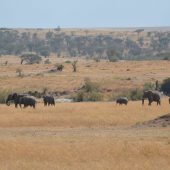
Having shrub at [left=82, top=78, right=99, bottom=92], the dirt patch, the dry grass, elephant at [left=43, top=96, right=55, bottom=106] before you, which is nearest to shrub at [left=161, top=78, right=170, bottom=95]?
shrub at [left=82, top=78, right=99, bottom=92]

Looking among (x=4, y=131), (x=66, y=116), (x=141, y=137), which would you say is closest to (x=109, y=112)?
(x=66, y=116)

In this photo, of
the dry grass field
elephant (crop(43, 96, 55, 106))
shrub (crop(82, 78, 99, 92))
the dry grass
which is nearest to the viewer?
the dry grass field

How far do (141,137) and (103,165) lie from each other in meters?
6.75

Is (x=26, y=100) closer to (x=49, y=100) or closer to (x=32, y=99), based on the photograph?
(x=32, y=99)

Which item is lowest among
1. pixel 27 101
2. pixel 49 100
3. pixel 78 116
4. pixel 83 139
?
pixel 49 100

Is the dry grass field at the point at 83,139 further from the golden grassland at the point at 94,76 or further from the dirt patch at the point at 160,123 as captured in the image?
the golden grassland at the point at 94,76

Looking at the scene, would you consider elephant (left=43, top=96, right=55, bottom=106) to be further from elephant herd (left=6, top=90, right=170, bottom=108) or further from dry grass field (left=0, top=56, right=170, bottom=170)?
dry grass field (left=0, top=56, right=170, bottom=170)

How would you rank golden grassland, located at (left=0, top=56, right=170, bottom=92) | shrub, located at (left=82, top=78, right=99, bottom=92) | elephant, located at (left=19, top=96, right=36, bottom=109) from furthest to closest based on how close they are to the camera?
golden grassland, located at (left=0, top=56, right=170, bottom=92)
shrub, located at (left=82, top=78, right=99, bottom=92)
elephant, located at (left=19, top=96, right=36, bottom=109)

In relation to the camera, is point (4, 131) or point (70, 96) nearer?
point (4, 131)

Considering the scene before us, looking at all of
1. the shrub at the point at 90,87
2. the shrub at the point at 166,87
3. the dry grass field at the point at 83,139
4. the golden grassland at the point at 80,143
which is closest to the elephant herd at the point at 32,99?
the dry grass field at the point at 83,139

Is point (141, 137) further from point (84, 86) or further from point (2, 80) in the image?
point (2, 80)

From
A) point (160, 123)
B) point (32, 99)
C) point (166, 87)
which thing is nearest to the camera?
point (160, 123)

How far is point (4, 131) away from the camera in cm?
3697

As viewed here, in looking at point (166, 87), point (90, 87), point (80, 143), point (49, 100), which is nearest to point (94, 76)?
point (90, 87)
